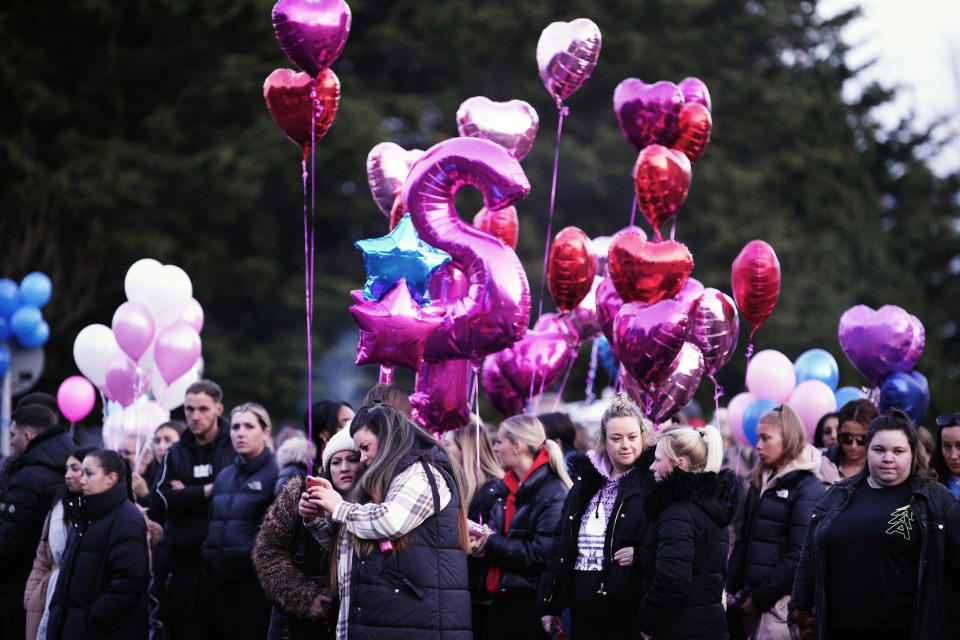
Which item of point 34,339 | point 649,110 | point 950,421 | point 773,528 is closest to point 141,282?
point 34,339

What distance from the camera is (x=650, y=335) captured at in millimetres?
6625

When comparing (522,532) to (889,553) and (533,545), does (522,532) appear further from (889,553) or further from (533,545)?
(889,553)

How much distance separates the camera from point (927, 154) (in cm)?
2592

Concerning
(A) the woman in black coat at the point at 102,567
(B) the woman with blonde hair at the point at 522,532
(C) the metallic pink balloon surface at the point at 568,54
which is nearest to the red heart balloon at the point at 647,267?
(C) the metallic pink balloon surface at the point at 568,54

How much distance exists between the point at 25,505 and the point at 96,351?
3.30m

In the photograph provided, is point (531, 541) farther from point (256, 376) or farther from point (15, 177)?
point (15, 177)

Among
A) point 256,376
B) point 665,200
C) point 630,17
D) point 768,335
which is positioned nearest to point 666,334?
point 665,200

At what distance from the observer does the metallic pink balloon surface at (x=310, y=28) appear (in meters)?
6.12

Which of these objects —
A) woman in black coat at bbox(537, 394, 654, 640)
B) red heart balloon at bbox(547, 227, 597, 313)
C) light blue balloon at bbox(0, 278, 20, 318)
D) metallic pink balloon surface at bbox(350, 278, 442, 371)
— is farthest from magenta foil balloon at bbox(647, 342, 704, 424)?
light blue balloon at bbox(0, 278, 20, 318)

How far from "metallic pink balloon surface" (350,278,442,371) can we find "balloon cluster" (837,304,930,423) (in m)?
3.53

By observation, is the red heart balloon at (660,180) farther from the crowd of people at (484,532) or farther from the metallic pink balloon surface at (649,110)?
the crowd of people at (484,532)

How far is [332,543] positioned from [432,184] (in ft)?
7.24

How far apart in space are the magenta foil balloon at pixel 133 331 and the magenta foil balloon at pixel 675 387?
3.88 m


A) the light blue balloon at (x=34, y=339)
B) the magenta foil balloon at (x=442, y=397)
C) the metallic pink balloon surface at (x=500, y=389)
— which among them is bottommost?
the magenta foil balloon at (x=442, y=397)
